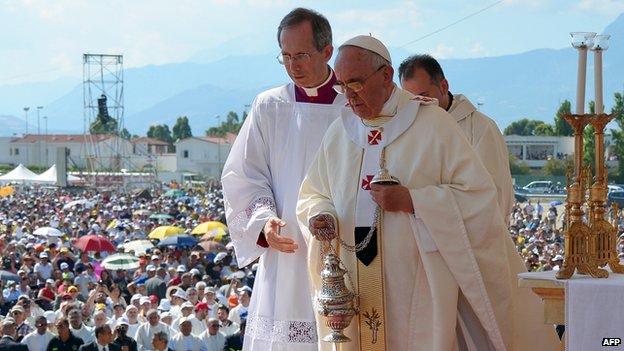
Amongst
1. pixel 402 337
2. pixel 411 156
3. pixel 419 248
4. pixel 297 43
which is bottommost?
pixel 402 337

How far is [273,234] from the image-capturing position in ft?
13.9

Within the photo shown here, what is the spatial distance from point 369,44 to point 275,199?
851 mm

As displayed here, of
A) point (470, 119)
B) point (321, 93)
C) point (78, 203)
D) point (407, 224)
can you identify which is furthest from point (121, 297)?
point (78, 203)

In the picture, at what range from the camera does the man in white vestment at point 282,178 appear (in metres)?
4.33

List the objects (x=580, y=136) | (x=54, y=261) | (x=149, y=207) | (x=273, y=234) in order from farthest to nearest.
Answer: (x=149, y=207), (x=54, y=261), (x=273, y=234), (x=580, y=136)

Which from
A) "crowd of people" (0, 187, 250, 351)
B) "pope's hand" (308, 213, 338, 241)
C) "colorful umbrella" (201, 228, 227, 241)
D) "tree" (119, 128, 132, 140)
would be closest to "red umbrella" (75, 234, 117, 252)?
"crowd of people" (0, 187, 250, 351)

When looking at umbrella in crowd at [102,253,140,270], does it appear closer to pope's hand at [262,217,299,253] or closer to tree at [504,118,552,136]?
pope's hand at [262,217,299,253]

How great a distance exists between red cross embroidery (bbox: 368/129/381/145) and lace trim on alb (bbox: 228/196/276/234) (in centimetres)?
54

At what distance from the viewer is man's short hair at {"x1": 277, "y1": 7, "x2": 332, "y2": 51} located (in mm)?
4348

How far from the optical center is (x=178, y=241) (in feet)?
75.4

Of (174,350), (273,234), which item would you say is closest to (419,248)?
(273,234)

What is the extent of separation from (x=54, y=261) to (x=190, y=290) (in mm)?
5593

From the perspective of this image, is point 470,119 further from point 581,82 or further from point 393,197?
point 393,197

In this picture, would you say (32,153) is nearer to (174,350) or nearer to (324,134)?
(174,350)
